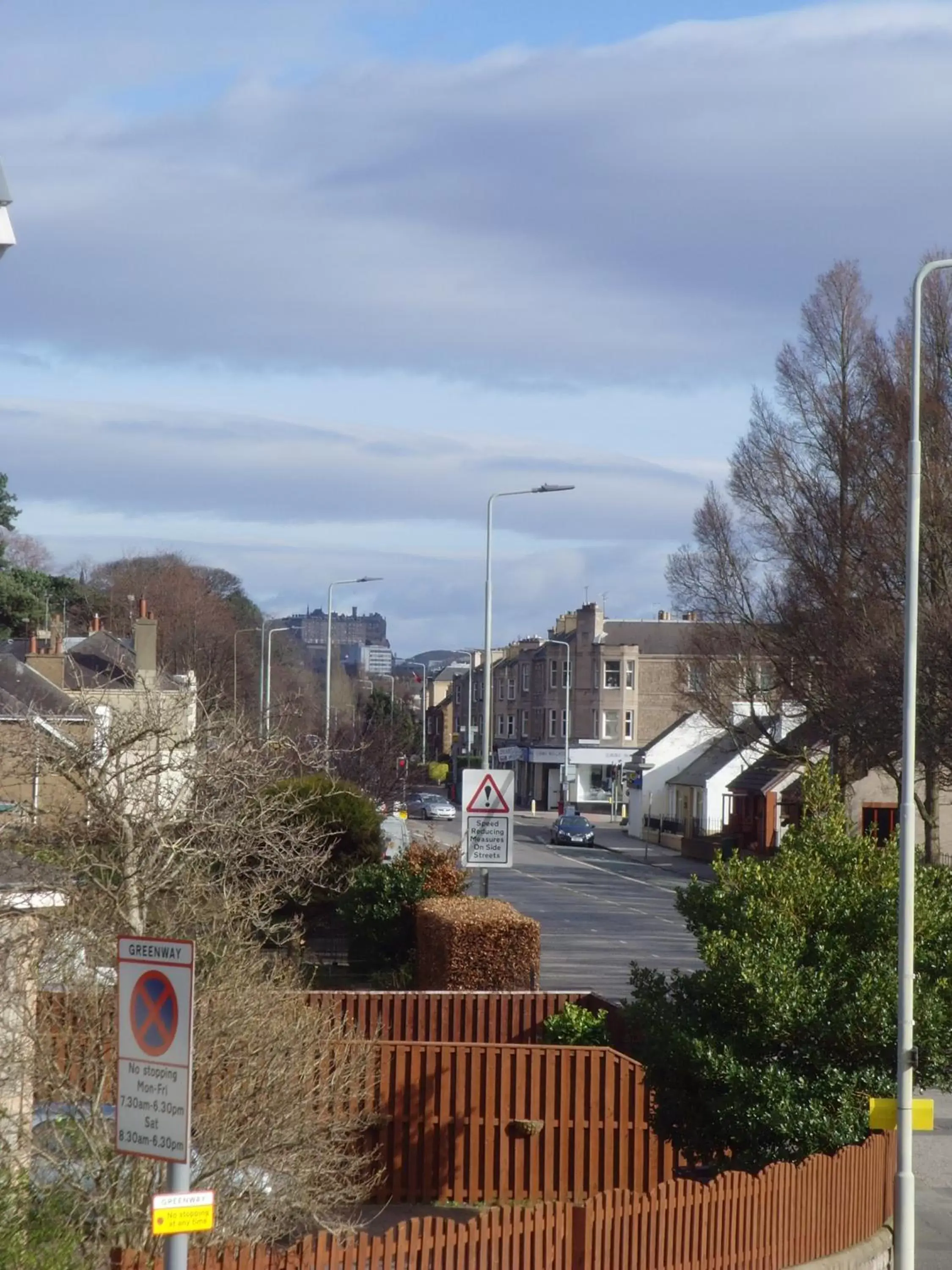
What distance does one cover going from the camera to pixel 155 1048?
6340 mm

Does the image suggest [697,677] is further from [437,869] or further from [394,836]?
[437,869]

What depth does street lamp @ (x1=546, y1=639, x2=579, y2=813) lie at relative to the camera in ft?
291

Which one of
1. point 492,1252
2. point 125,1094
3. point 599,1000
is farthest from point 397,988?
point 125,1094

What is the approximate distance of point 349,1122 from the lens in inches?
467

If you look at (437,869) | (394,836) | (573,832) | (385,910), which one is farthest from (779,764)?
(385,910)

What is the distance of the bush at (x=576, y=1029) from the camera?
17.4m

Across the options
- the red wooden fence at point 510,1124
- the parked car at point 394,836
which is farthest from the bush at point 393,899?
the red wooden fence at point 510,1124

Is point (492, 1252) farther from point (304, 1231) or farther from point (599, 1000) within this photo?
point (599, 1000)

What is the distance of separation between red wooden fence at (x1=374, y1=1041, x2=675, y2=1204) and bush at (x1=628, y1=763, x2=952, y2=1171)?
2.33m

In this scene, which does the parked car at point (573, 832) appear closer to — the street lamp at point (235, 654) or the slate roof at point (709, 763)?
the slate roof at point (709, 763)

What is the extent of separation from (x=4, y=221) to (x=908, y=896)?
26.8 ft

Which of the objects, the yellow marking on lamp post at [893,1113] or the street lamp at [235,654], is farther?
the street lamp at [235,654]

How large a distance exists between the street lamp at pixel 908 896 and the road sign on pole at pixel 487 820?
316 inches

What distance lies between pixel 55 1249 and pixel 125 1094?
2.77 meters
